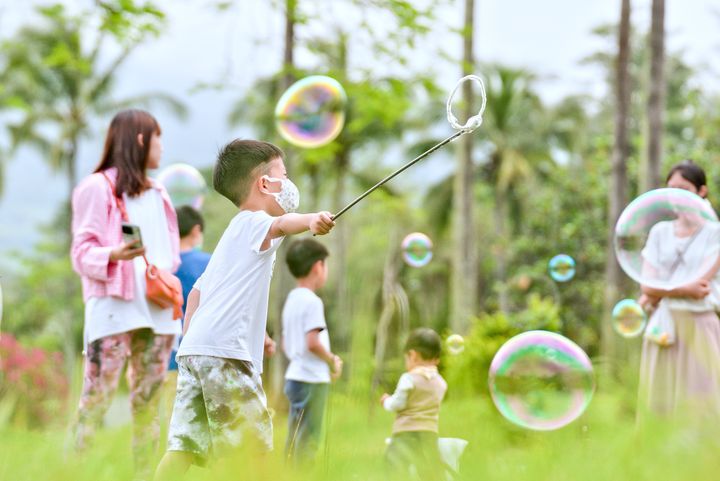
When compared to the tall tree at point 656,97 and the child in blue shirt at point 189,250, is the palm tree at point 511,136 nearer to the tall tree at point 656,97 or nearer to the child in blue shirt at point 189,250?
the tall tree at point 656,97

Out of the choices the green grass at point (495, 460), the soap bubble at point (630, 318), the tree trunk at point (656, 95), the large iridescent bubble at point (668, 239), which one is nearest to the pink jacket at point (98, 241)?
the green grass at point (495, 460)

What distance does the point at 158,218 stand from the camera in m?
4.87

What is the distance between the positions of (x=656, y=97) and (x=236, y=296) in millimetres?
10663

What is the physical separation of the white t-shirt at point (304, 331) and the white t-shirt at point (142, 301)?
68cm

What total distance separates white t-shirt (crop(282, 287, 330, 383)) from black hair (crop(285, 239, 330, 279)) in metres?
0.15

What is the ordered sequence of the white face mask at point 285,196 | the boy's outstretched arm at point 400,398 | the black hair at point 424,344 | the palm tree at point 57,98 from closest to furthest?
the white face mask at point 285,196, the boy's outstretched arm at point 400,398, the black hair at point 424,344, the palm tree at point 57,98

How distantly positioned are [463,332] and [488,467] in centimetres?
1401

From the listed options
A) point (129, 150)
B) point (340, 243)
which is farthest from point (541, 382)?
point (340, 243)

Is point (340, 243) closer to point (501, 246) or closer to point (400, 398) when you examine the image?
point (501, 246)

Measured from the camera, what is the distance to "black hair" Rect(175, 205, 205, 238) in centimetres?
591

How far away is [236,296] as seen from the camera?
3479 mm

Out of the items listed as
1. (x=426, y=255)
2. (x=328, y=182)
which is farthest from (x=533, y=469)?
(x=328, y=182)

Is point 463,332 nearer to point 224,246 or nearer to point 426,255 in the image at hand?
point 426,255

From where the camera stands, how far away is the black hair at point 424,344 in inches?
200
